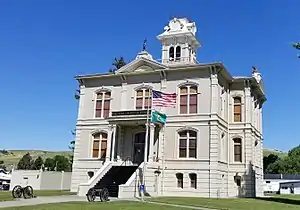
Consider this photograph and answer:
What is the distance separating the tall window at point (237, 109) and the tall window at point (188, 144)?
564 centimetres

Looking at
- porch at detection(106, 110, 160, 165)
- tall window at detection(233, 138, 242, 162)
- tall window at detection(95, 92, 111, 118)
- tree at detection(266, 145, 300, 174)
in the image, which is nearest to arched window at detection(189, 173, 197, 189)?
porch at detection(106, 110, 160, 165)

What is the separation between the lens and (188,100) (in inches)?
1302

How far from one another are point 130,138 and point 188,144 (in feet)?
17.4

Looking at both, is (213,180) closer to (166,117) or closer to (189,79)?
(166,117)

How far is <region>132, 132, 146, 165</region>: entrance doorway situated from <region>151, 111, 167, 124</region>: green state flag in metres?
3.25

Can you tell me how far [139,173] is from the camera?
96.1 feet

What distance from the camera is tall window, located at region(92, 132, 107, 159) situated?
35156 millimetres

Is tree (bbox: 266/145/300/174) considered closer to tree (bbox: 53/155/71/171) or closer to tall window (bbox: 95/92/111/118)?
tree (bbox: 53/155/71/171)

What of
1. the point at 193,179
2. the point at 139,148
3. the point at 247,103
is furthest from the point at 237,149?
the point at 139,148

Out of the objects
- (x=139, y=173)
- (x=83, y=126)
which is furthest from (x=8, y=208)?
(x=83, y=126)

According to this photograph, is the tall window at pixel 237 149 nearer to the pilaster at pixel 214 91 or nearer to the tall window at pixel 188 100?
the pilaster at pixel 214 91

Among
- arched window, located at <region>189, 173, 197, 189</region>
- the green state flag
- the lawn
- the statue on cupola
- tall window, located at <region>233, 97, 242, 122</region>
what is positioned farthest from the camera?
the statue on cupola

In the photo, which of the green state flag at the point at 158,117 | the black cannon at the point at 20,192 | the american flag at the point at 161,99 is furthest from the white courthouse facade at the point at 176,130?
the black cannon at the point at 20,192

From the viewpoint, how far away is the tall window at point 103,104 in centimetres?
3616
